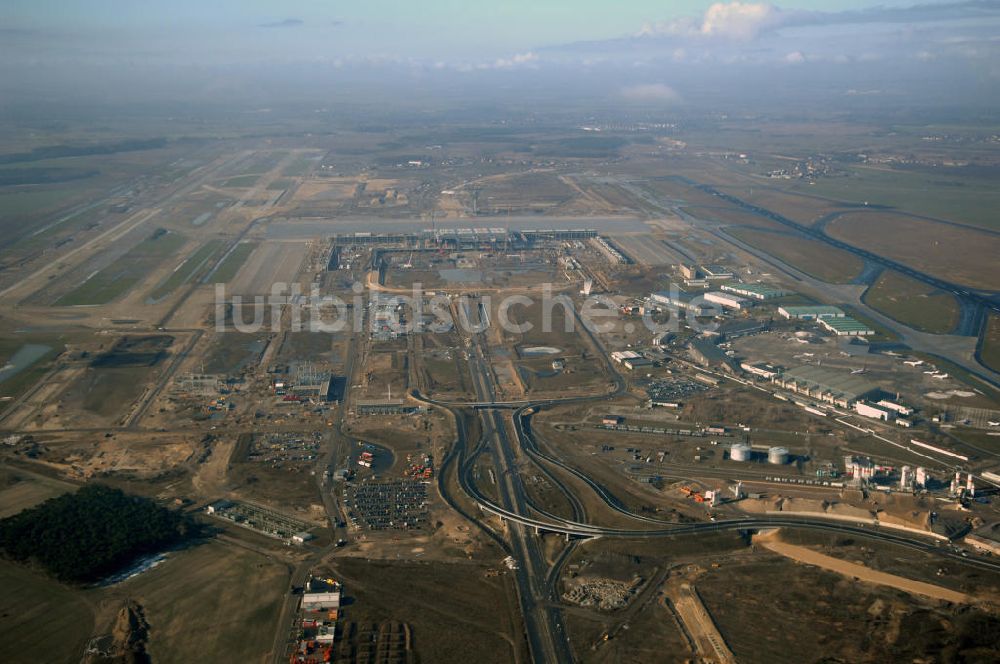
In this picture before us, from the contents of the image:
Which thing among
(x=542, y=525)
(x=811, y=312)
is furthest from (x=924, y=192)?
(x=542, y=525)

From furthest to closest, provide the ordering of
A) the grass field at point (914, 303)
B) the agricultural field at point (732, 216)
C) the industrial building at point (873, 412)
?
the agricultural field at point (732, 216), the grass field at point (914, 303), the industrial building at point (873, 412)

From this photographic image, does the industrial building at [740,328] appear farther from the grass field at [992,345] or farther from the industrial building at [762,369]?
the grass field at [992,345]

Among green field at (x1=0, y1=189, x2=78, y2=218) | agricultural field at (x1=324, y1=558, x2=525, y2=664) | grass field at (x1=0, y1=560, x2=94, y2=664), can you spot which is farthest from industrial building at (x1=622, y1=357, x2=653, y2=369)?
green field at (x1=0, y1=189, x2=78, y2=218)

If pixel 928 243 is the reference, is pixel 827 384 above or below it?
below

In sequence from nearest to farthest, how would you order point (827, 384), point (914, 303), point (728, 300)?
point (827, 384), point (728, 300), point (914, 303)

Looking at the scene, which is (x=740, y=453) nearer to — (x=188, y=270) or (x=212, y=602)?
(x=212, y=602)

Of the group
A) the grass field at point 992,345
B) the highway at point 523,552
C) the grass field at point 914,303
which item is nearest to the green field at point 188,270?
the highway at point 523,552

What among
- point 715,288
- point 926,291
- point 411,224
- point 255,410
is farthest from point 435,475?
point 411,224
